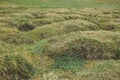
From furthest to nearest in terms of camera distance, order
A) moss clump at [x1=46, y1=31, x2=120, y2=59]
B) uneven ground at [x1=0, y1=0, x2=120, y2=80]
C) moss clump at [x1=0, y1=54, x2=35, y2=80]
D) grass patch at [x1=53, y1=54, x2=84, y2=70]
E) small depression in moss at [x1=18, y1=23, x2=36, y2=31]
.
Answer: small depression in moss at [x1=18, y1=23, x2=36, y2=31]
moss clump at [x1=46, y1=31, x2=120, y2=59]
grass patch at [x1=53, y1=54, x2=84, y2=70]
uneven ground at [x1=0, y1=0, x2=120, y2=80]
moss clump at [x1=0, y1=54, x2=35, y2=80]

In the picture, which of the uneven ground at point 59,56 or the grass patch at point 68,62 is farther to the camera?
the grass patch at point 68,62

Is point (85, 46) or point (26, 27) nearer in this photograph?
point (85, 46)

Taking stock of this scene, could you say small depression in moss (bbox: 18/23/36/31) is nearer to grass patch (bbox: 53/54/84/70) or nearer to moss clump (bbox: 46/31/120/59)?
moss clump (bbox: 46/31/120/59)

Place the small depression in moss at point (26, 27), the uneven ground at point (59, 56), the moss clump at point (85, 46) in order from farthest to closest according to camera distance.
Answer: the small depression in moss at point (26, 27)
the moss clump at point (85, 46)
the uneven ground at point (59, 56)

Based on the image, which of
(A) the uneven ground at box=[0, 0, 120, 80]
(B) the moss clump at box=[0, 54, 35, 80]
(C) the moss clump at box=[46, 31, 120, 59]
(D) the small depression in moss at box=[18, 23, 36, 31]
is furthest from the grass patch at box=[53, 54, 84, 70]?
(D) the small depression in moss at box=[18, 23, 36, 31]

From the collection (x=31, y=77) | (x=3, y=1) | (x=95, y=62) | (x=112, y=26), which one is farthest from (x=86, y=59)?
(x=3, y=1)

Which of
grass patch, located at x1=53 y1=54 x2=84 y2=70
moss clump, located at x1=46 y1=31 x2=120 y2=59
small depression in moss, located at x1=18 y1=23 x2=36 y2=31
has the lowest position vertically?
small depression in moss, located at x1=18 y1=23 x2=36 y2=31

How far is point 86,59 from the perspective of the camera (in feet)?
47.1

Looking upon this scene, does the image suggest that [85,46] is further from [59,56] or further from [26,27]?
[26,27]

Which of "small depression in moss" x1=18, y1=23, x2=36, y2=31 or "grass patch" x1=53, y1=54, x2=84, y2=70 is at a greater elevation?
"grass patch" x1=53, y1=54, x2=84, y2=70

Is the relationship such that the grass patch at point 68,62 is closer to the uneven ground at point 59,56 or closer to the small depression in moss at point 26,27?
the uneven ground at point 59,56

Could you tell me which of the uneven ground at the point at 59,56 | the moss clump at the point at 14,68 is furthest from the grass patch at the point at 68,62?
the moss clump at the point at 14,68

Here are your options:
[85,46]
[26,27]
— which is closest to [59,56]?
[85,46]

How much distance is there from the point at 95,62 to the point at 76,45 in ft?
4.72
